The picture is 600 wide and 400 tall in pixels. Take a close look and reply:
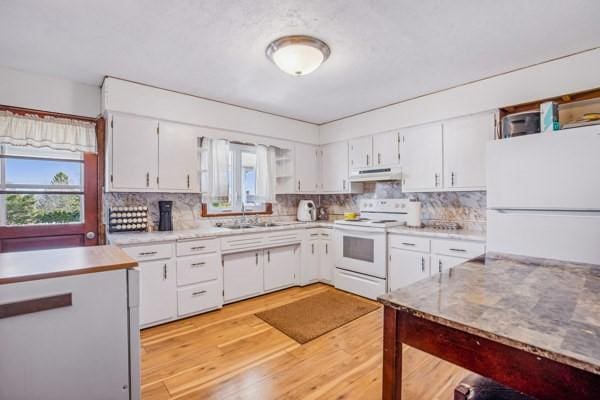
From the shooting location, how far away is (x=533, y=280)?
1.29m

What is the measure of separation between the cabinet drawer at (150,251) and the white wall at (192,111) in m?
1.36

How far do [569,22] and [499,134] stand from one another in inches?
41.0

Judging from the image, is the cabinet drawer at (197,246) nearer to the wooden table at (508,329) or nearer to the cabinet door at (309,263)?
the cabinet door at (309,263)

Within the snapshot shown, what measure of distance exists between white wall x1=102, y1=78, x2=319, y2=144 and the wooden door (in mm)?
442

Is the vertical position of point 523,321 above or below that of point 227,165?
below

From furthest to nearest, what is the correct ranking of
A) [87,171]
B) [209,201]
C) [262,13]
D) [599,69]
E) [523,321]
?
[209,201]
[87,171]
[599,69]
[262,13]
[523,321]

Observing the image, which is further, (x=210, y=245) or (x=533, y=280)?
(x=210, y=245)

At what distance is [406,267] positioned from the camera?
3.26 m

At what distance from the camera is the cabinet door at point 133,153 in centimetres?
286

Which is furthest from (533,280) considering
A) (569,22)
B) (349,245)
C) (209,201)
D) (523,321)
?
(209,201)

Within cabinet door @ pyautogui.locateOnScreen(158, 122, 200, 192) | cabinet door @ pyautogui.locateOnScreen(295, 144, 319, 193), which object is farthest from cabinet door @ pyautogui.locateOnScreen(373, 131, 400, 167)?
cabinet door @ pyautogui.locateOnScreen(158, 122, 200, 192)

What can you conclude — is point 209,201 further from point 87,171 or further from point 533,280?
point 533,280

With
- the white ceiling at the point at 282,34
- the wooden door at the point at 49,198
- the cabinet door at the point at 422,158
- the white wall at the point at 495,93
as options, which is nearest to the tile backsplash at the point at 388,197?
the wooden door at the point at 49,198

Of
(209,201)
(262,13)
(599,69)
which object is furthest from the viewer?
(209,201)
